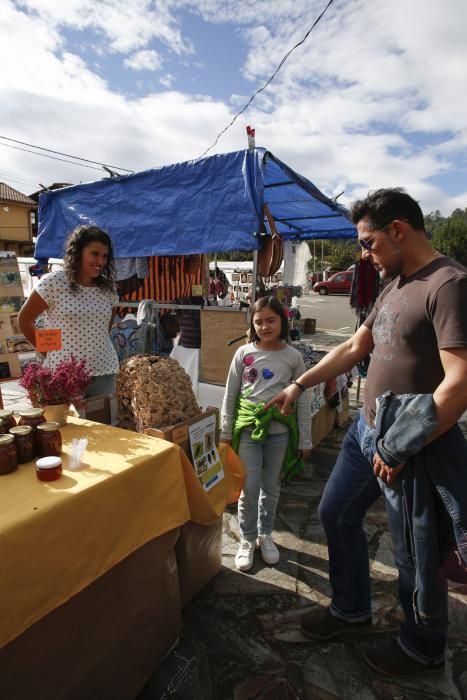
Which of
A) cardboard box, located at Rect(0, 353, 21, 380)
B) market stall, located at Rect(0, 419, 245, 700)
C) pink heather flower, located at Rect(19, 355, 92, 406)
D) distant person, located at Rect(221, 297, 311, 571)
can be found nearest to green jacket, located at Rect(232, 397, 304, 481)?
distant person, located at Rect(221, 297, 311, 571)

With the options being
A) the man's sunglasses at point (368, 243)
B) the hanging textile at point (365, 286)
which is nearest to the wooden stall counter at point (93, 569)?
the man's sunglasses at point (368, 243)

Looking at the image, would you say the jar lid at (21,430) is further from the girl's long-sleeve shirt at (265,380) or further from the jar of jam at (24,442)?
the girl's long-sleeve shirt at (265,380)

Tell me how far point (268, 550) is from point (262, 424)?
2.83 feet

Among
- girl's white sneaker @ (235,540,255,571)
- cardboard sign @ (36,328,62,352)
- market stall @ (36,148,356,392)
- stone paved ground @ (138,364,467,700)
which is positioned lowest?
stone paved ground @ (138,364,467,700)

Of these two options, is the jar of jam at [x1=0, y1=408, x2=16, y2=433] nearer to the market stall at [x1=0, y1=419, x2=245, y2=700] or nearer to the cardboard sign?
the market stall at [x1=0, y1=419, x2=245, y2=700]

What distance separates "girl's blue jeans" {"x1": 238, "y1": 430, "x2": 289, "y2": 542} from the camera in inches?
99.2

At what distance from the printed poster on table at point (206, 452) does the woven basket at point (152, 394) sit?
3.7 inches

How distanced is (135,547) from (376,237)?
1547 mm

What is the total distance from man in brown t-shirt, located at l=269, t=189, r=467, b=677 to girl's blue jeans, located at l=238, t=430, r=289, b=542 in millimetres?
574

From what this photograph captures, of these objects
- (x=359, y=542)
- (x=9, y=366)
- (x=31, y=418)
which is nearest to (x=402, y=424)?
(x=359, y=542)

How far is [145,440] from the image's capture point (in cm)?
183

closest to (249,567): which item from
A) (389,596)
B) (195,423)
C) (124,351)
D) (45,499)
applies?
(389,596)

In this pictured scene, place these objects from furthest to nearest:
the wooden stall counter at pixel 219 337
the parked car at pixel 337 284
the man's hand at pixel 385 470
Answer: the parked car at pixel 337 284 → the wooden stall counter at pixel 219 337 → the man's hand at pixel 385 470

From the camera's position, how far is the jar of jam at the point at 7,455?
57.6 inches
